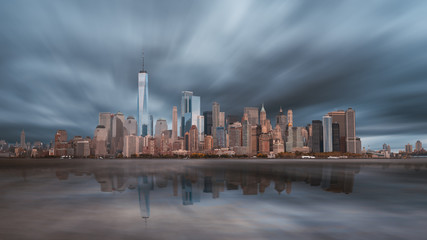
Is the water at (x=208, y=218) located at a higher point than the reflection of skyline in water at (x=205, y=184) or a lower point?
higher

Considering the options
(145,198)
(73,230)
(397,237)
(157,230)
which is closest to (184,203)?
(145,198)

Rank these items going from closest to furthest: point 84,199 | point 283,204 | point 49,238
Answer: point 49,238
point 283,204
point 84,199

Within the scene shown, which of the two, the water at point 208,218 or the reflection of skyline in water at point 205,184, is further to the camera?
the reflection of skyline in water at point 205,184

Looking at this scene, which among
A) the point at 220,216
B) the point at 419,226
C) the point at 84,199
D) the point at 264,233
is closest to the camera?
the point at 264,233

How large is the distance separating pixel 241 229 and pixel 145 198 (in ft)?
61.2

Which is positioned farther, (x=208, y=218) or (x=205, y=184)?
(x=205, y=184)

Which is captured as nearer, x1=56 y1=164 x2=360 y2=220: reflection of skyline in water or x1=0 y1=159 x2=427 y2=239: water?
x1=0 y1=159 x2=427 y2=239: water

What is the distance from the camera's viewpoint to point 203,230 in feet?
65.8

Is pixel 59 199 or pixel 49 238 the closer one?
pixel 49 238

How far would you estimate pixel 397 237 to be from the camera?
19.1 m

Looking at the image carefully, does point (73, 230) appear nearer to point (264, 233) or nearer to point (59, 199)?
point (264, 233)

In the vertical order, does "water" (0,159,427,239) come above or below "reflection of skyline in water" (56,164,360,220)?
above

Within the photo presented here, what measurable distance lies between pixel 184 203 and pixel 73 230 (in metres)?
13.8

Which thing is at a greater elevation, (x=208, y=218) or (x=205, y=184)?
(x=208, y=218)
